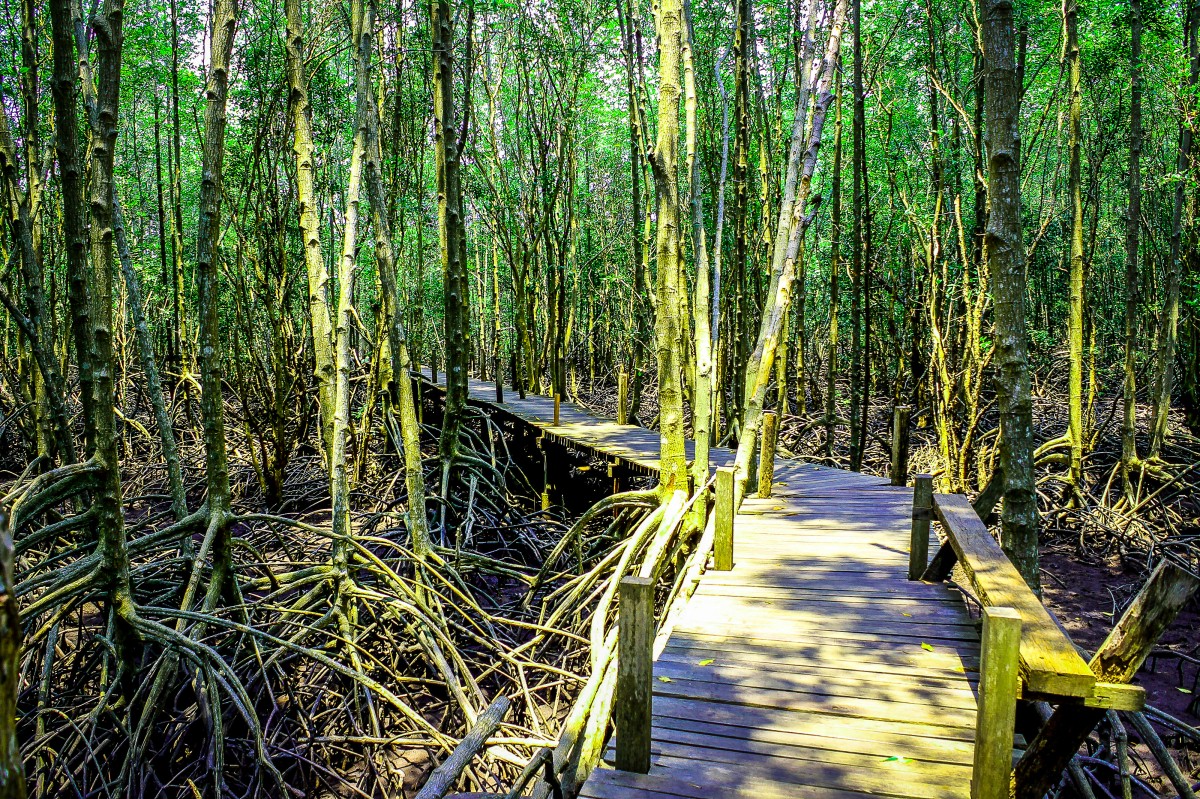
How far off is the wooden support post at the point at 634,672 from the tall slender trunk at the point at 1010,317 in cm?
217

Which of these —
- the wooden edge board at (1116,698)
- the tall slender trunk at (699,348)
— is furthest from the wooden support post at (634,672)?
the tall slender trunk at (699,348)

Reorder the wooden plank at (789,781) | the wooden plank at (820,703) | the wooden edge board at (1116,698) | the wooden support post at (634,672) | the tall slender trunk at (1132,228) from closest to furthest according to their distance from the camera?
the wooden edge board at (1116,698), the wooden plank at (789,781), the wooden support post at (634,672), the wooden plank at (820,703), the tall slender trunk at (1132,228)

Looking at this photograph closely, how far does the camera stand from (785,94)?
15.4 metres

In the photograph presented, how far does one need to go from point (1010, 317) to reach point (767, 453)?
369 cm

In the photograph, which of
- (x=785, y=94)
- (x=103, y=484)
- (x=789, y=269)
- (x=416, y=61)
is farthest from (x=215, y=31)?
(x=785, y=94)

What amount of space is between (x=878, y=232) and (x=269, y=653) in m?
15.4

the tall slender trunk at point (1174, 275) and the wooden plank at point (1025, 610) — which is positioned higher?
the tall slender trunk at point (1174, 275)

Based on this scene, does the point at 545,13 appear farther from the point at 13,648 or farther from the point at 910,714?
the point at 13,648

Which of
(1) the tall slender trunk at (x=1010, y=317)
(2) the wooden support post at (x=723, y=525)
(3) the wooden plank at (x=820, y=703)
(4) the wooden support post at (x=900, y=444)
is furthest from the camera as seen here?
(4) the wooden support post at (x=900, y=444)

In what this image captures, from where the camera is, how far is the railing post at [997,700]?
2.30 meters

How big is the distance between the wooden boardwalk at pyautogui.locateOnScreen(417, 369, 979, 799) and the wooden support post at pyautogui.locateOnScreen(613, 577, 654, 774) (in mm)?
99

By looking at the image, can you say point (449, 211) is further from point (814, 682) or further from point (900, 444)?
point (814, 682)

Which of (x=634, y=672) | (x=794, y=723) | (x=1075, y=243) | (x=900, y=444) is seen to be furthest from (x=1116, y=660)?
(x=1075, y=243)

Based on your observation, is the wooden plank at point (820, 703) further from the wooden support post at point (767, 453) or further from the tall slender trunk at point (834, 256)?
the tall slender trunk at point (834, 256)
